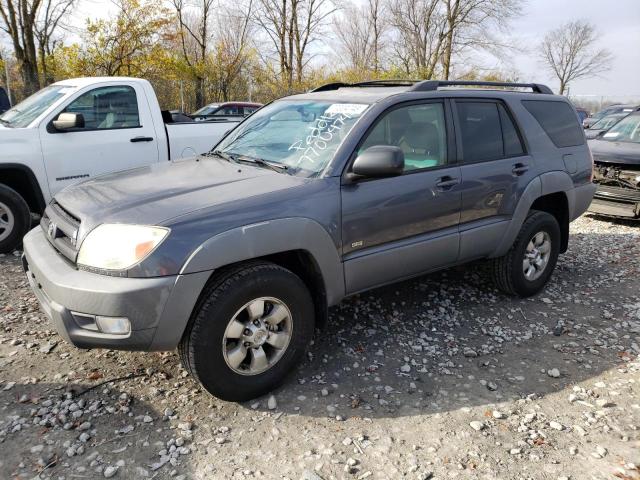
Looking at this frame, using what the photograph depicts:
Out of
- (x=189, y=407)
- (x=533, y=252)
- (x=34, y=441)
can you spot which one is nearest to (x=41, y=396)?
(x=34, y=441)

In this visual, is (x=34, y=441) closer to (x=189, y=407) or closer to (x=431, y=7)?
(x=189, y=407)

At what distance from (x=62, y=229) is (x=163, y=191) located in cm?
63

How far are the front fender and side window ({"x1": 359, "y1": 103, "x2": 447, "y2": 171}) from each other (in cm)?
91

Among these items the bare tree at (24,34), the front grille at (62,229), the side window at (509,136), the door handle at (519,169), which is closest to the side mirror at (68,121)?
the front grille at (62,229)

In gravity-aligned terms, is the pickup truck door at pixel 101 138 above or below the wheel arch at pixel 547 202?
above

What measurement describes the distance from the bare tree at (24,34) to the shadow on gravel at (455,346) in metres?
16.5

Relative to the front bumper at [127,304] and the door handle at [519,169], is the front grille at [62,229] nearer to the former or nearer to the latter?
the front bumper at [127,304]

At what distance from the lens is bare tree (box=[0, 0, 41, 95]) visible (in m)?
16.2

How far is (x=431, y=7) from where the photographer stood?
1362 inches

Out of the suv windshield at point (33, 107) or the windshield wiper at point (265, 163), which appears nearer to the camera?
the windshield wiper at point (265, 163)

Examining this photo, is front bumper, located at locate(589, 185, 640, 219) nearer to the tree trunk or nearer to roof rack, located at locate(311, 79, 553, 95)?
roof rack, located at locate(311, 79, 553, 95)

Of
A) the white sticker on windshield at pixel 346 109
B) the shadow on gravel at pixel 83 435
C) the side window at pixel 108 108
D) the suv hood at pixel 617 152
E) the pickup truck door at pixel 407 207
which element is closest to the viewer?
the shadow on gravel at pixel 83 435

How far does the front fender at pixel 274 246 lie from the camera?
2604 mm

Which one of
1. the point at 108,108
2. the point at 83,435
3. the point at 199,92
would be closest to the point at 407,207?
the point at 83,435
